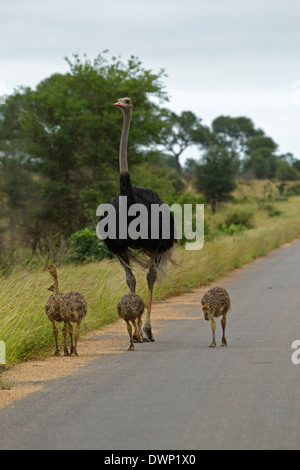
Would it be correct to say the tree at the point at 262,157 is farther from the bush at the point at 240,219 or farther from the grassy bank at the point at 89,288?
the grassy bank at the point at 89,288

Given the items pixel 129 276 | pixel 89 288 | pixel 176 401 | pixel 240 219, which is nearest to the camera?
pixel 176 401

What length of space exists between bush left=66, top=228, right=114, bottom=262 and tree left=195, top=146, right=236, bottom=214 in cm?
3945

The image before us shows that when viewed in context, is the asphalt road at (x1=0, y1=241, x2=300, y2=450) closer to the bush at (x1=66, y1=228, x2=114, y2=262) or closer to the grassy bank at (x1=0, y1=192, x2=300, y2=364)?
the grassy bank at (x1=0, y1=192, x2=300, y2=364)

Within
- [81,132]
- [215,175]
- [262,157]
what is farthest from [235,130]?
[81,132]

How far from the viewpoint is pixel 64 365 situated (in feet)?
28.8

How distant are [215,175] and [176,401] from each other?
170ft

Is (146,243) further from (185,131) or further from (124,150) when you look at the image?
(185,131)

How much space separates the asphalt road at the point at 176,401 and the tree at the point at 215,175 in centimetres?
4711

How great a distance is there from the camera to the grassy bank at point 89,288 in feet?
31.6

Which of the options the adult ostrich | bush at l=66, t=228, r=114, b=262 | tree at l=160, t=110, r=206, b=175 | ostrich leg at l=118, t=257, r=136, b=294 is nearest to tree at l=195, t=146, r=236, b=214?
tree at l=160, t=110, r=206, b=175

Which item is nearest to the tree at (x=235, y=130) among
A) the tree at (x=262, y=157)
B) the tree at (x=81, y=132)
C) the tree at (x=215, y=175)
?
the tree at (x=262, y=157)

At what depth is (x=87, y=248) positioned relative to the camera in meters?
18.4

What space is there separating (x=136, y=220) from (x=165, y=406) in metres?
4.13

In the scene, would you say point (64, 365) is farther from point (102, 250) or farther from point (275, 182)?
point (275, 182)
